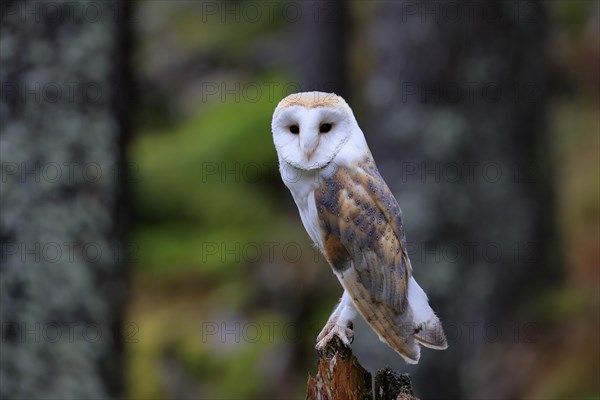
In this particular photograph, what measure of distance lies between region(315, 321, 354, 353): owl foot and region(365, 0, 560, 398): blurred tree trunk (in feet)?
8.66

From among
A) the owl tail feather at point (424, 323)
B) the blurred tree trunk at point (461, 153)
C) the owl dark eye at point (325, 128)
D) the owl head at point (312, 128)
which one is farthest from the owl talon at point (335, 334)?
the blurred tree trunk at point (461, 153)

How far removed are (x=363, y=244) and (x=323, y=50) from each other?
7.00 meters

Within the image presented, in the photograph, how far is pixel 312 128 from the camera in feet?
10.1

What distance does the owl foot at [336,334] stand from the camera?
3.42 meters

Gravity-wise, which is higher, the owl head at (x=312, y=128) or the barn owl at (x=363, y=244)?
the owl head at (x=312, y=128)

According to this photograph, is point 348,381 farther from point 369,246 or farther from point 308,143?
point 308,143

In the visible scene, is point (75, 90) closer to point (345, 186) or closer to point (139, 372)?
point (345, 186)

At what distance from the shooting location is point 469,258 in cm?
628

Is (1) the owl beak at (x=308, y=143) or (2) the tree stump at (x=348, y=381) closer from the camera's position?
(1) the owl beak at (x=308, y=143)

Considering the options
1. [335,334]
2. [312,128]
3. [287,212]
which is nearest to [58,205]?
[335,334]

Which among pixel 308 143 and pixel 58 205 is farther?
pixel 58 205

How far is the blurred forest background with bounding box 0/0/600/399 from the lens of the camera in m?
4.51

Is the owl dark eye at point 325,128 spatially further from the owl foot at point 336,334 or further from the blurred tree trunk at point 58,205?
the blurred tree trunk at point 58,205

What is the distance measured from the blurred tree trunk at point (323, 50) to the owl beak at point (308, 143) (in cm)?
688
